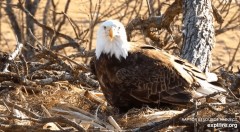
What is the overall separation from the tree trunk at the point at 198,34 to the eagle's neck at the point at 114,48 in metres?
0.72

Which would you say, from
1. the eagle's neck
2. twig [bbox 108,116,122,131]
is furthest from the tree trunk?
twig [bbox 108,116,122,131]

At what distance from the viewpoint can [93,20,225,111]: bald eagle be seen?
6.32 m

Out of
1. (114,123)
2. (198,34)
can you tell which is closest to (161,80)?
(198,34)

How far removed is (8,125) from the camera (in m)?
5.42

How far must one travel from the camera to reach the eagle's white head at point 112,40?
20.7ft

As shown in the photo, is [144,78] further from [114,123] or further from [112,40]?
[114,123]

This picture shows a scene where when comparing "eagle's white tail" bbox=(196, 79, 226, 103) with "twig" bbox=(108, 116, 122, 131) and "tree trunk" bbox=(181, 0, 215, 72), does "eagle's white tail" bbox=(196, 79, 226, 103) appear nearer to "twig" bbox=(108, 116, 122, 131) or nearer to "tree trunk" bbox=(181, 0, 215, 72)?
"tree trunk" bbox=(181, 0, 215, 72)

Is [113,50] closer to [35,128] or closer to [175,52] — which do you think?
[35,128]

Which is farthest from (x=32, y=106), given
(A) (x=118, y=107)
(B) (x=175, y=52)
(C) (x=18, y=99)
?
(B) (x=175, y=52)

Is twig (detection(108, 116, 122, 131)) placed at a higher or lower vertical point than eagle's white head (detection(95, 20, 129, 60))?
lower

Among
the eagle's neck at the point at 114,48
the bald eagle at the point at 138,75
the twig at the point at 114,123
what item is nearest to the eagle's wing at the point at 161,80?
the bald eagle at the point at 138,75

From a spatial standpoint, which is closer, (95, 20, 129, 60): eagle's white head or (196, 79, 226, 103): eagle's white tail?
(95, 20, 129, 60): eagle's white head

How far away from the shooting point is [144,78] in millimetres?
6383

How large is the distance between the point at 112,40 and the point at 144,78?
0.42m
